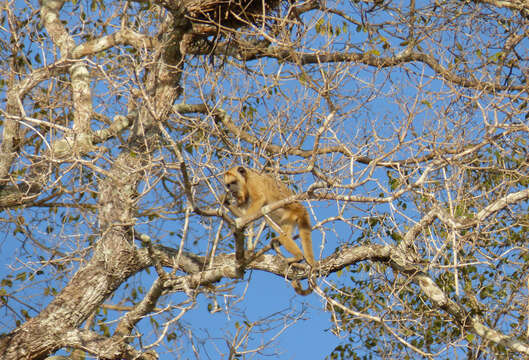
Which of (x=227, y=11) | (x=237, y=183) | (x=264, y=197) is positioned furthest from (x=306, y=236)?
(x=227, y=11)

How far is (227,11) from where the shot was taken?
7.93 meters

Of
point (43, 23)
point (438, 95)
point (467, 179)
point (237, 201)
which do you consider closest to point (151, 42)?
point (43, 23)

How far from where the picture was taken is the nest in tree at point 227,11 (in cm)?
784

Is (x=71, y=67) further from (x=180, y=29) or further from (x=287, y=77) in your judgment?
(x=287, y=77)

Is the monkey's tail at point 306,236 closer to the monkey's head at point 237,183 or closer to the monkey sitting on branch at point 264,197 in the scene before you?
the monkey sitting on branch at point 264,197

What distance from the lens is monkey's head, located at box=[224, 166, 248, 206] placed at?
327 inches

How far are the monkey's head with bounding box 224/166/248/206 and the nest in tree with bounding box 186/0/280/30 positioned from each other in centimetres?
177

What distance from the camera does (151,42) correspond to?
8.95m

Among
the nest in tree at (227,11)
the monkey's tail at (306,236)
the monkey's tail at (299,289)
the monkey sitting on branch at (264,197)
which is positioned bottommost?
the monkey's tail at (299,289)

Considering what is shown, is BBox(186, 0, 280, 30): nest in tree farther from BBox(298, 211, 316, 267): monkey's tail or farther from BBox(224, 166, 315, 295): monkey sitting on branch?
BBox(298, 211, 316, 267): monkey's tail

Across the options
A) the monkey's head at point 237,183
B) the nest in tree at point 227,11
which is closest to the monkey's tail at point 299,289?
the monkey's head at point 237,183

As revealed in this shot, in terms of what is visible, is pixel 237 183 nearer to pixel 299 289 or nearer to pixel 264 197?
pixel 264 197

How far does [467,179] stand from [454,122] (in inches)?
67.9

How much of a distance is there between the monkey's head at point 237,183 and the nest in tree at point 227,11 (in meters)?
1.77
